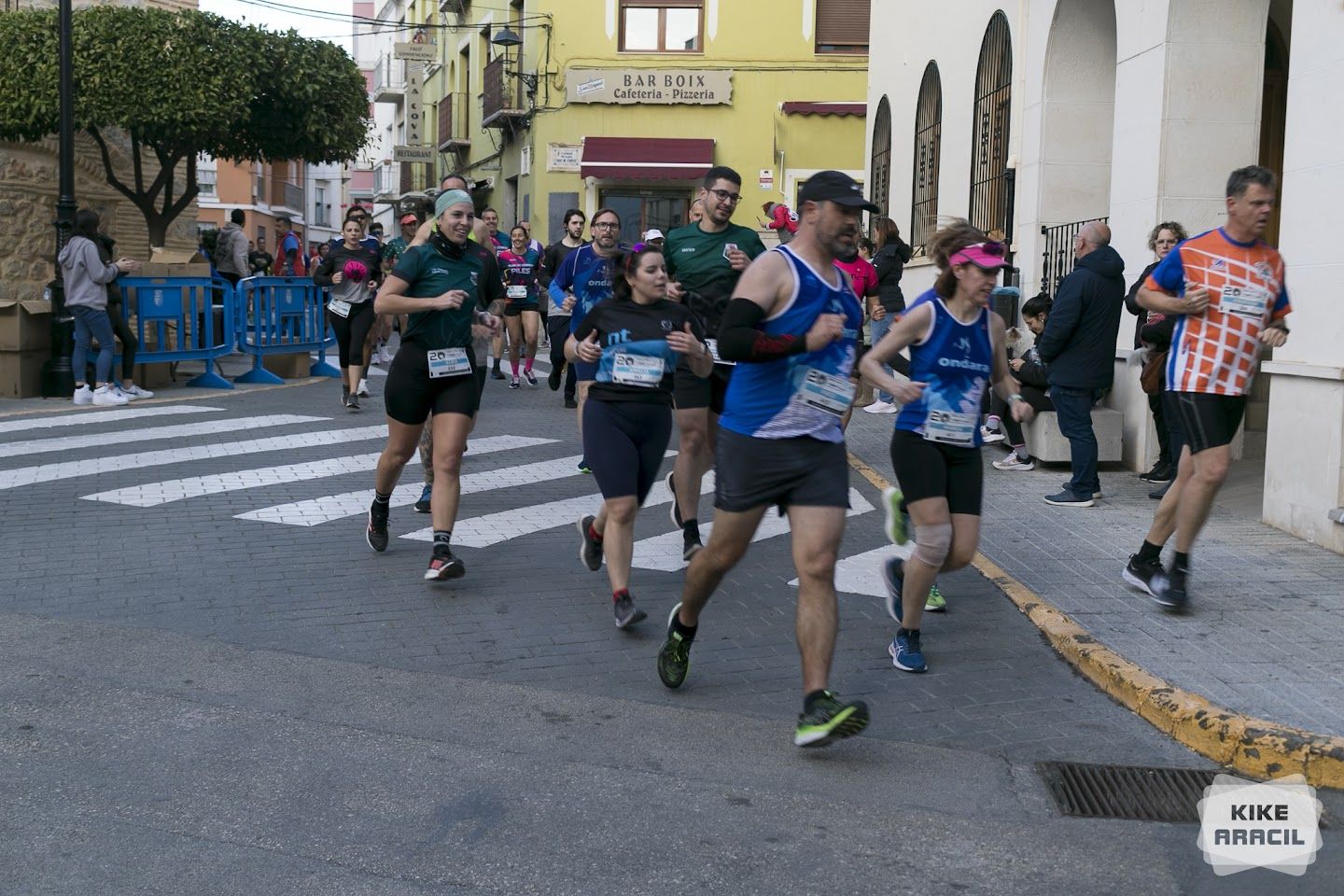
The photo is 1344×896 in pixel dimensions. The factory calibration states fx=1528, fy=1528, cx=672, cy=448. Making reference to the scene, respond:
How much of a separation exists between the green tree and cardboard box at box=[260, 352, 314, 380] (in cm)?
451

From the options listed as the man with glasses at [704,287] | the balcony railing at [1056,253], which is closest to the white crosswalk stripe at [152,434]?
the man with glasses at [704,287]

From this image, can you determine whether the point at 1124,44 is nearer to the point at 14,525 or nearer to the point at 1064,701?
the point at 1064,701

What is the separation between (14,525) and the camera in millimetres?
8539

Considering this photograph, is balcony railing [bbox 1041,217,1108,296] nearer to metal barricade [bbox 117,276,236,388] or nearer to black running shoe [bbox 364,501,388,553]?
black running shoe [bbox 364,501,388,553]

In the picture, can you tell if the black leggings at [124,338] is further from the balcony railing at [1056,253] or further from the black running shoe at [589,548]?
the black running shoe at [589,548]

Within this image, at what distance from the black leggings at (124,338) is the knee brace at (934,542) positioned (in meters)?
10.8

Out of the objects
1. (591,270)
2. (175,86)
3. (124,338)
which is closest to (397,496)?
(591,270)

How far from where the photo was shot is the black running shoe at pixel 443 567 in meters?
7.27

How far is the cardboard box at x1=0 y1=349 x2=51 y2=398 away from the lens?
14.9m

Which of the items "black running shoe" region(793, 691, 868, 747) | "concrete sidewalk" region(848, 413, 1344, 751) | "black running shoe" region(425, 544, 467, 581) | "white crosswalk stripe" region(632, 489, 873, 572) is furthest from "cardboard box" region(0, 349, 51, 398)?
"black running shoe" region(793, 691, 868, 747)

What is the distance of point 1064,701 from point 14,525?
5.89 m

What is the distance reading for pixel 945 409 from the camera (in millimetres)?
5902

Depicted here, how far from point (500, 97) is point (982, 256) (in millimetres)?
30099

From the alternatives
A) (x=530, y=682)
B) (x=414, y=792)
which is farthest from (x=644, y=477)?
(x=414, y=792)
